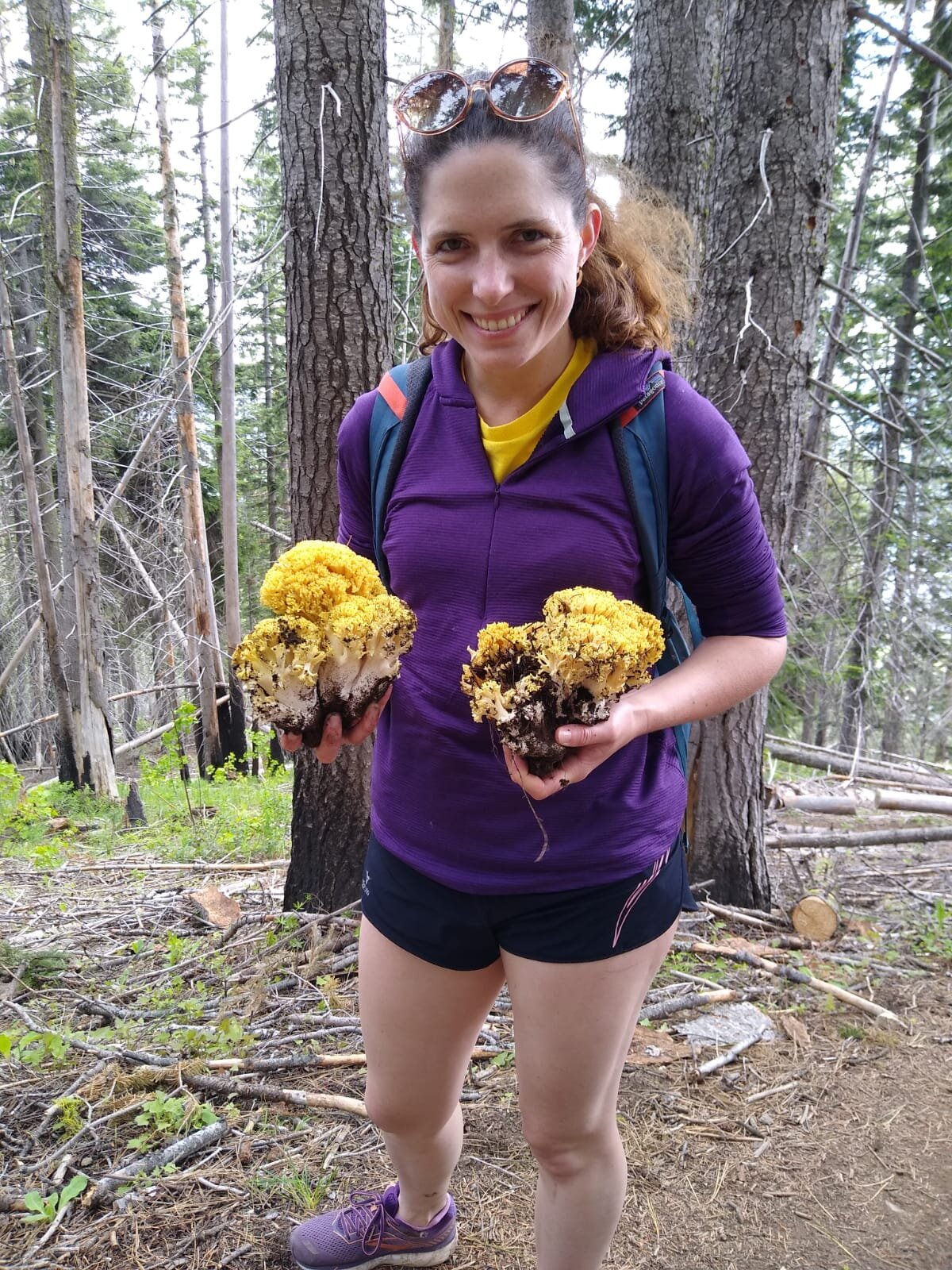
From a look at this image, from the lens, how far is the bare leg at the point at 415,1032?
1809mm

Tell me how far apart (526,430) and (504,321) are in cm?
24

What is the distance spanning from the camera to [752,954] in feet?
13.8

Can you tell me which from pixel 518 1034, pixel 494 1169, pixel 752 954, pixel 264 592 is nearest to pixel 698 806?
pixel 752 954

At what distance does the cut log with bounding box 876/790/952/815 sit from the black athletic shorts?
5.75 metres

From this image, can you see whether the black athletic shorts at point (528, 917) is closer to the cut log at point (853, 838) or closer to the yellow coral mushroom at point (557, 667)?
the yellow coral mushroom at point (557, 667)

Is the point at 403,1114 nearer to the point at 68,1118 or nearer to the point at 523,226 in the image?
the point at 68,1118

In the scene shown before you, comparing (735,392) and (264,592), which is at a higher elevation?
(735,392)

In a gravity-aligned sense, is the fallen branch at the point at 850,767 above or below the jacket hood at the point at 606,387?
below

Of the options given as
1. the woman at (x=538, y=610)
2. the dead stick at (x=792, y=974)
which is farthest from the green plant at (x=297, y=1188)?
the dead stick at (x=792, y=974)

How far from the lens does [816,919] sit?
4.48m

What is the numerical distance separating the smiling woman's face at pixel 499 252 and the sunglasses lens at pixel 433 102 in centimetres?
13

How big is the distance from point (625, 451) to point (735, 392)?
10.3 ft

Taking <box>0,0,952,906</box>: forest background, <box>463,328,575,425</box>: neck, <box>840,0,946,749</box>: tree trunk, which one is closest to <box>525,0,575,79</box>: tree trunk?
<box>0,0,952,906</box>: forest background

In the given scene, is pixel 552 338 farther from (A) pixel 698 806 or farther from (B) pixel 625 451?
(A) pixel 698 806
